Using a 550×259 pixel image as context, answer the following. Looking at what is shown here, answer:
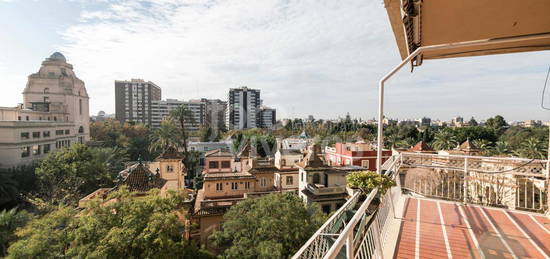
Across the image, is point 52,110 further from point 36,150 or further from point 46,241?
point 46,241

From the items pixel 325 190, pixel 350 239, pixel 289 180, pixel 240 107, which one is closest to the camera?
pixel 350 239

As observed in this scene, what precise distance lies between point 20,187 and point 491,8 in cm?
3209

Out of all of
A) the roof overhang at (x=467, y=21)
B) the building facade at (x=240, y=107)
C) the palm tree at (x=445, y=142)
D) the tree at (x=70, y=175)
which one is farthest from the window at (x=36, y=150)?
the building facade at (x=240, y=107)

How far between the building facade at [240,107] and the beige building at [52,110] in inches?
1989

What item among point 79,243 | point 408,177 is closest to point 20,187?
point 79,243

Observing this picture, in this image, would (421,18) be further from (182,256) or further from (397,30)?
(182,256)

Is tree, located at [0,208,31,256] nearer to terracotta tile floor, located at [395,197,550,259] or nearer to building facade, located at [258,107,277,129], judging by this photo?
terracotta tile floor, located at [395,197,550,259]

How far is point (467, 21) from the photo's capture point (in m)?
2.54

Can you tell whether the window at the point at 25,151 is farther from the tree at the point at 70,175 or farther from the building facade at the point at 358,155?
the building facade at the point at 358,155

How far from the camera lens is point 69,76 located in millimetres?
38031

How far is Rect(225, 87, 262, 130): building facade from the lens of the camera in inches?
3501

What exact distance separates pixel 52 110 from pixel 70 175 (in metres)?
23.7

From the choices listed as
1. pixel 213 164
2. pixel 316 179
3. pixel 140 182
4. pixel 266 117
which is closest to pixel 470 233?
pixel 140 182

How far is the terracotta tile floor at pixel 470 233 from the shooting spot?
2619mm
